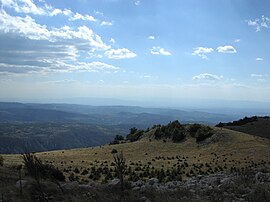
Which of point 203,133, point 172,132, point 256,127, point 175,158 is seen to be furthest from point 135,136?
point 256,127

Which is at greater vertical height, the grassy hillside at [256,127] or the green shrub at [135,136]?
the grassy hillside at [256,127]

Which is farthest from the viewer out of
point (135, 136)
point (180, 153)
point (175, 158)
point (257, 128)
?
point (135, 136)

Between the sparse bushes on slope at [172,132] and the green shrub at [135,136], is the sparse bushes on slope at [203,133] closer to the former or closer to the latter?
the sparse bushes on slope at [172,132]

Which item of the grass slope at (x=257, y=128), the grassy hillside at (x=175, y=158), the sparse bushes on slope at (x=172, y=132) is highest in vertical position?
the grass slope at (x=257, y=128)

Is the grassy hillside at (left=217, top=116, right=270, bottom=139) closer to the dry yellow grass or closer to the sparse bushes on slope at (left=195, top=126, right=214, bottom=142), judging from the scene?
the dry yellow grass

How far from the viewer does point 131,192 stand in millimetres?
14578

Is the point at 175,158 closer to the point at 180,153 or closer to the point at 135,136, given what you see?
the point at 180,153

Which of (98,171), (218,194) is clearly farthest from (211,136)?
(218,194)

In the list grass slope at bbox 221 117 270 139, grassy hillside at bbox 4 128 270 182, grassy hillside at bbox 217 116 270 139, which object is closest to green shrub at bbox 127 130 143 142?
grassy hillside at bbox 4 128 270 182

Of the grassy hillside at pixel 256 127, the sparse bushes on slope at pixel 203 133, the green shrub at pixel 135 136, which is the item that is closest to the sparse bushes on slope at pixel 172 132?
the sparse bushes on slope at pixel 203 133

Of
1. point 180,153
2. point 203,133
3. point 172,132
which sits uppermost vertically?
point 203,133

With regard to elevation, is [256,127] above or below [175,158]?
above

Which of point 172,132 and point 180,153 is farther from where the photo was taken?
point 172,132

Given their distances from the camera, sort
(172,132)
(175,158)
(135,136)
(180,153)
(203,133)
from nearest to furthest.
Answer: (175,158), (180,153), (203,133), (172,132), (135,136)
